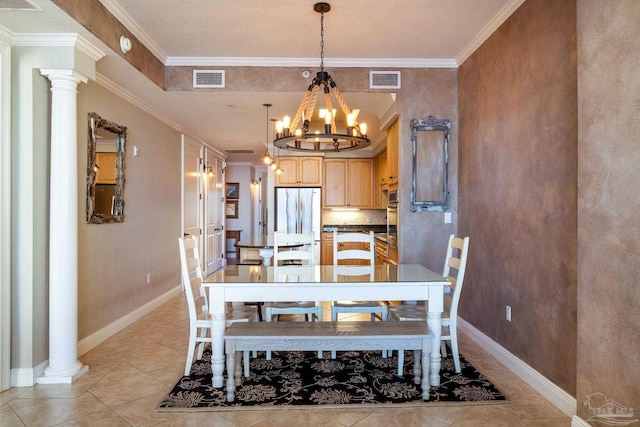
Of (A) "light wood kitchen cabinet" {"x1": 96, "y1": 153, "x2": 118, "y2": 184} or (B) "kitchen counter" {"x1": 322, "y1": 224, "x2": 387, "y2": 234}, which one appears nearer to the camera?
(A) "light wood kitchen cabinet" {"x1": 96, "y1": 153, "x2": 118, "y2": 184}

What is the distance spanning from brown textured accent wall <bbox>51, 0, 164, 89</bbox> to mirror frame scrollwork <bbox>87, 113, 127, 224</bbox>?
24.1 inches

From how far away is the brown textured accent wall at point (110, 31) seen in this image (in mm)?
2555

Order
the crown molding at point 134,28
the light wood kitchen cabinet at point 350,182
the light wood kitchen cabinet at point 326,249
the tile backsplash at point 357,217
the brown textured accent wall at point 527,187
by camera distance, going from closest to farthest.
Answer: the brown textured accent wall at point 527,187
the crown molding at point 134,28
the light wood kitchen cabinet at point 326,249
the light wood kitchen cabinet at point 350,182
the tile backsplash at point 357,217

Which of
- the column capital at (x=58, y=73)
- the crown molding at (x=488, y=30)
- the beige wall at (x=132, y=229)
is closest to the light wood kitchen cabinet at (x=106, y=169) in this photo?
the beige wall at (x=132, y=229)

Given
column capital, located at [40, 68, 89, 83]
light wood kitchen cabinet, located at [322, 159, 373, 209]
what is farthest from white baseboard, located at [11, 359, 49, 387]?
light wood kitchen cabinet, located at [322, 159, 373, 209]

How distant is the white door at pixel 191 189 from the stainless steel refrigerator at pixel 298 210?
142 centimetres

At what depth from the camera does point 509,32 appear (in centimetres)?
304

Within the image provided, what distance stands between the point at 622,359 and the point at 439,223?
2.47 meters

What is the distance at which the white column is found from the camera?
9.14 feet

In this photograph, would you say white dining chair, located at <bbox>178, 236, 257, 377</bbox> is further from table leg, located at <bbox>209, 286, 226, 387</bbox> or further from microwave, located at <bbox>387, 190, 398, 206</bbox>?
microwave, located at <bbox>387, 190, 398, 206</bbox>

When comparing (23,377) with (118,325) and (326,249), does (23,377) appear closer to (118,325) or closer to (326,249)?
(118,325)

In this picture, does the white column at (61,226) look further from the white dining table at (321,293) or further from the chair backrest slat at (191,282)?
the white dining table at (321,293)

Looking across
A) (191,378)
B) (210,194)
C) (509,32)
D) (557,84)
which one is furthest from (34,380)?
(210,194)

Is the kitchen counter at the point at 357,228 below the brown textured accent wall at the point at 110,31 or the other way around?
below
